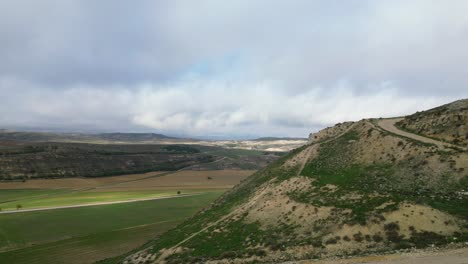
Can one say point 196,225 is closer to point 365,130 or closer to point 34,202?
point 365,130

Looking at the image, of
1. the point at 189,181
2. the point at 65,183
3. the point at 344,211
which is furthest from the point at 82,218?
the point at 189,181

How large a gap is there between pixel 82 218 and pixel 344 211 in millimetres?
58139

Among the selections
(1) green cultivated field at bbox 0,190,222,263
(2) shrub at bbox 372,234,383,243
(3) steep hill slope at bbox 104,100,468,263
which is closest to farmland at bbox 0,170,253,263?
(1) green cultivated field at bbox 0,190,222,263

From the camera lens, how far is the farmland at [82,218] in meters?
51.8

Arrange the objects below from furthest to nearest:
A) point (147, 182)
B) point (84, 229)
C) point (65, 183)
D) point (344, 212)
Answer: point (147, 182) < point (65, 183) < point (84, 229) < point (344, 212)

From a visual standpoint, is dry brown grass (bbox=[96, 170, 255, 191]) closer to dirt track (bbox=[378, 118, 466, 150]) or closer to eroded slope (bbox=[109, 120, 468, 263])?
dirt track (bbox=[378, 118, 466, 150])

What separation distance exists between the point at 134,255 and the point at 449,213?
33.0 meters

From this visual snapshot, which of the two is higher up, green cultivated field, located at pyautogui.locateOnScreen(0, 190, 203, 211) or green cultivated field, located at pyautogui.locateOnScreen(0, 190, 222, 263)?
green cultivated field, located at pyautogui.locateOnScreen(0, 190, 222, 263)

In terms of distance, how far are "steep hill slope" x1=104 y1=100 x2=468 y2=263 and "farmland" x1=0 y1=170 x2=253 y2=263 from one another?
12713mm

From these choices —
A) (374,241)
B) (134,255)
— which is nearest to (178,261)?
(134,255)

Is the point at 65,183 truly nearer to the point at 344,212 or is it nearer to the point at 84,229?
the point at 84,229

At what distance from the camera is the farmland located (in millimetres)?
51844

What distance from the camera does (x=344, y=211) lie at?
36.2 m

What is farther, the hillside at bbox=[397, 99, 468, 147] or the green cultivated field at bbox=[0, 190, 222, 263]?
the green cultivated field at bbox=[0, 190, 222, 263]
